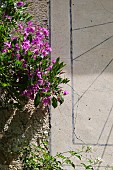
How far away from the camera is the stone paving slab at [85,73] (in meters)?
3.20

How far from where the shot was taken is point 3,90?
3.23 m

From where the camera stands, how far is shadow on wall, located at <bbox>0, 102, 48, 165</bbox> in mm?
3141

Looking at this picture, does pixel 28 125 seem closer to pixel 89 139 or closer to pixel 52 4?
pixel 89 139

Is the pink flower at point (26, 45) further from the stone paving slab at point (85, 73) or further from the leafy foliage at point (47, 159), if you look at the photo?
the leafy foliage at point (47, 159)

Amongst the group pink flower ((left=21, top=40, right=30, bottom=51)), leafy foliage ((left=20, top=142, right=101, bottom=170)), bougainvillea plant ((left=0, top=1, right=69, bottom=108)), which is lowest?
leafy foliage ((left=20, top=142, right=101, bottom=170))

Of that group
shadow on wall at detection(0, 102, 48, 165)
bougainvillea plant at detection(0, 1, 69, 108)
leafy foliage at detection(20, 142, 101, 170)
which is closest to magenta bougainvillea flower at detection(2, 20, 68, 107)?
bougainvillea plant at detection(0, 1, 69, 108)

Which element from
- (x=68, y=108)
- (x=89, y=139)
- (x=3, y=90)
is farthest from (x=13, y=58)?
→ (x=89, y=139)

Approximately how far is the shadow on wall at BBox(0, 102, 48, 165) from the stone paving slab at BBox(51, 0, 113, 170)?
109 mm

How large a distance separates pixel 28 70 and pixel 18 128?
524mm

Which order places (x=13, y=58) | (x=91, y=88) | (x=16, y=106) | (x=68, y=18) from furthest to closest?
(x=68, y=18) → (x=91, y=88) → (x=16, y=106) → (x=13, y=58)

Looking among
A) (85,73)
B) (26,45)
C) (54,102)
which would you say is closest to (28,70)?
(26,45)

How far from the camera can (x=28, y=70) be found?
2930 millimetres

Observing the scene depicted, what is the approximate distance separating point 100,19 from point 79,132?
41.2 inches

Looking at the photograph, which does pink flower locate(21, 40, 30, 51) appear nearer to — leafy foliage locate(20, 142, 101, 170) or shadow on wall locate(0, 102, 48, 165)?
shadow on wall locate(0, 102, 48, 165)
